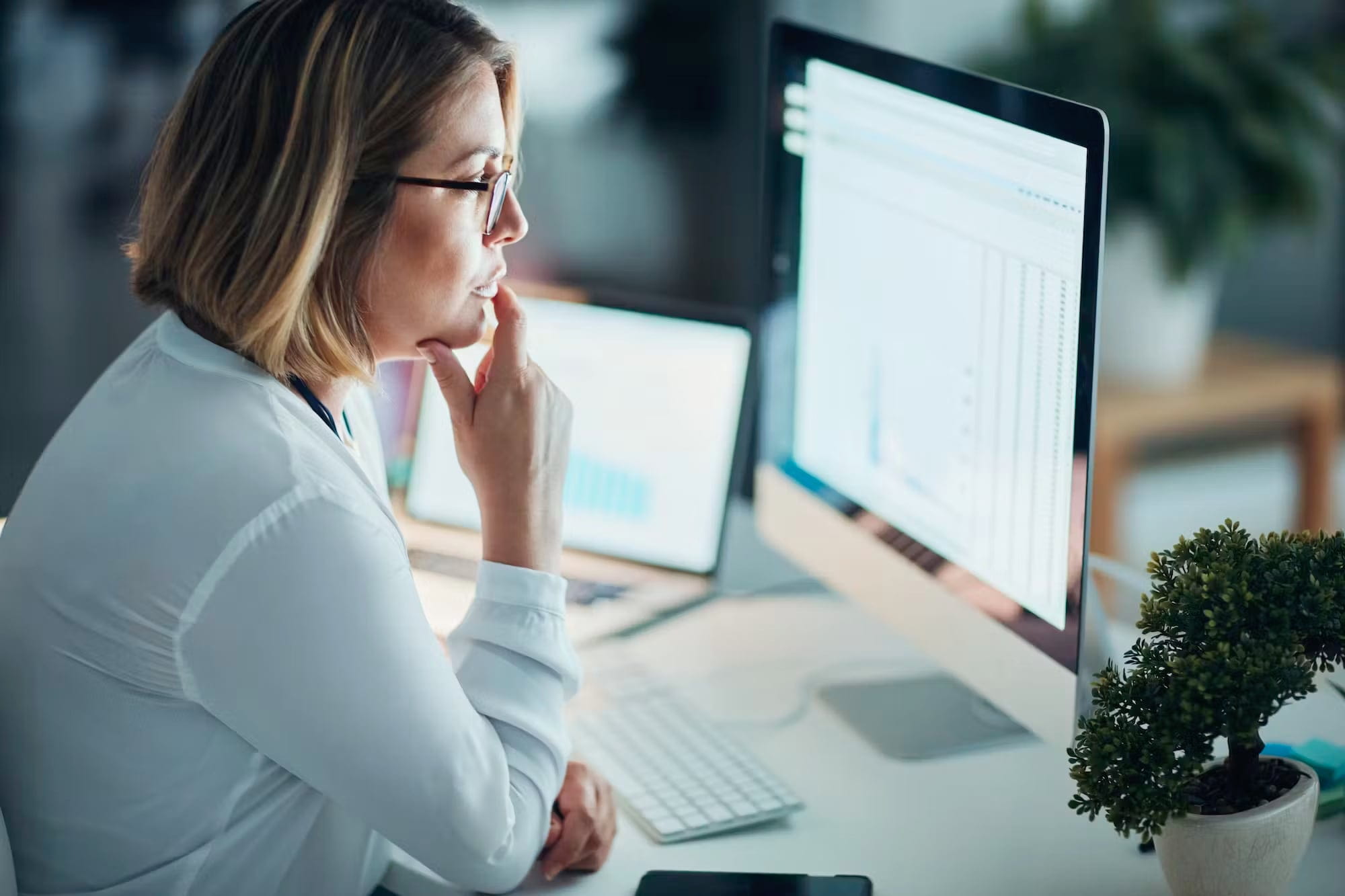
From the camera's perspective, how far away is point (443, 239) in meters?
0.93

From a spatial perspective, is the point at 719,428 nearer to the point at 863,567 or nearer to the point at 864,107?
the point at 863,567

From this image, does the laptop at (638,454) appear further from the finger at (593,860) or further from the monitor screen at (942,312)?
the finger at (593,860)

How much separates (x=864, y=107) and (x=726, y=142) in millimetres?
1056

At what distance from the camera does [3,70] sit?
167cm

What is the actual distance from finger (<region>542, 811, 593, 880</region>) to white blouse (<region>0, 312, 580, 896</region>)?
0.03 m

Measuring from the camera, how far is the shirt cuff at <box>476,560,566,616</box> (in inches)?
37.3

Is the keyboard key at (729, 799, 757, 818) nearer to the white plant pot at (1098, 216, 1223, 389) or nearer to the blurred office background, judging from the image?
the blurred office background

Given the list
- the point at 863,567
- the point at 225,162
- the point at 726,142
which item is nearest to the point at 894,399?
the point at 863,567

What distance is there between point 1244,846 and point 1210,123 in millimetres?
1867

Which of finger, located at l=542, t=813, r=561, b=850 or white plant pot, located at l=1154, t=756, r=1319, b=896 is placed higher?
white plant pot, located at l=1154, t=756, r=1319, b=896

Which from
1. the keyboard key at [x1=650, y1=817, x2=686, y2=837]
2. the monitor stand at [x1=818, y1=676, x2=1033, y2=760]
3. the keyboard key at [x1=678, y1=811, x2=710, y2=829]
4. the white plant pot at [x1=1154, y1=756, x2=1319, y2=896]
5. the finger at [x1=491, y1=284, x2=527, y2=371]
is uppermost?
the finger at [x1=491, y1=284, x2=527, y2=371]

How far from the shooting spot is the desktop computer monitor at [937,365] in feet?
2.99

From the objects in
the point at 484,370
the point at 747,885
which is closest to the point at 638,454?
the point at 484,370

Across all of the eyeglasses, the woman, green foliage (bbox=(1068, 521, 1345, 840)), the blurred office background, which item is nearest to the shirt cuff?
the woman
